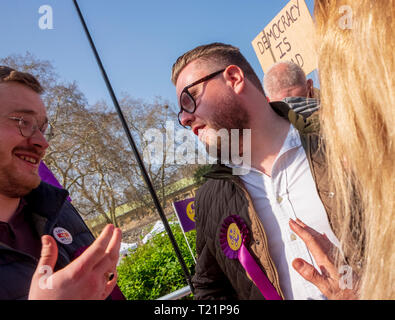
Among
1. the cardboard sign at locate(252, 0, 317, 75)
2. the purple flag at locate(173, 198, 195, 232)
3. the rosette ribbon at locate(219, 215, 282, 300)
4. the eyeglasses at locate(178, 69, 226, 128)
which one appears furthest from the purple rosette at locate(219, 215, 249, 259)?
the purple flag at locate(173, 198, 195, 232)

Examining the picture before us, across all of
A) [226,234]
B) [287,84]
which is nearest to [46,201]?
[226,234]

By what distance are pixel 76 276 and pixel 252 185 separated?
930mm

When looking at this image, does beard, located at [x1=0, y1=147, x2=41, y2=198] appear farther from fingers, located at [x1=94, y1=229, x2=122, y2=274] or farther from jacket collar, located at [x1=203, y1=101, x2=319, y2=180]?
jacket collar, located at [x1=203, y1=101, x2=319, y2=180]

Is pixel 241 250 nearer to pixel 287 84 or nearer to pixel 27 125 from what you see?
pixel 27 125

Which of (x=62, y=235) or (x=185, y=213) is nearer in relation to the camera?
(x=62, y=235)

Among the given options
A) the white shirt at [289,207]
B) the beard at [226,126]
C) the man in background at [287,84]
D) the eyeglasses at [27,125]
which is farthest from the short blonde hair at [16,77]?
the man in background at [287,84]

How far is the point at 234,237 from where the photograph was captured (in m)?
1.28

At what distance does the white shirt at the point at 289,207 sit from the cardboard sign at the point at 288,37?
45.1 inches

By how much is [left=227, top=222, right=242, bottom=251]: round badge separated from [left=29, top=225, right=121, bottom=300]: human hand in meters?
0.74

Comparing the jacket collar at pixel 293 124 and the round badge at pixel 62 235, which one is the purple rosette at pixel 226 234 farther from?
the round badge at pixel 62 235

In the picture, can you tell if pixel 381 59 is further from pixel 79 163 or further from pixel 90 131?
pixel 90 131

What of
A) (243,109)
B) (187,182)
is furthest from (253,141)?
(187,182)

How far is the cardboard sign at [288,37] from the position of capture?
7.39ft

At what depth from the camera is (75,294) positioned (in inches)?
22.0
